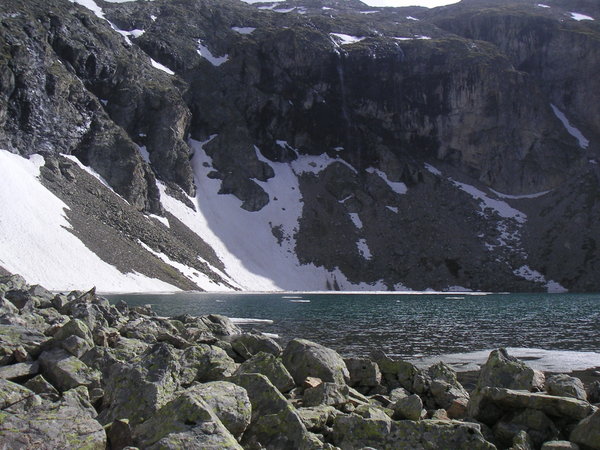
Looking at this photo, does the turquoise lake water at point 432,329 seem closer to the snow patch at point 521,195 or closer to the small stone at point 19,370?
the small stone at point 19,370

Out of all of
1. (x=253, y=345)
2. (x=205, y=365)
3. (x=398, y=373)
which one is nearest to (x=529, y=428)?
(x=398, y=373)

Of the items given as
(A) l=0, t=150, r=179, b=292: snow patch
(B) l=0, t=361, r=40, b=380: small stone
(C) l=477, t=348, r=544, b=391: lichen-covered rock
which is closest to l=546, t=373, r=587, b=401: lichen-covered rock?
(C) l=477, t=348, r=544, b=391: lichen-covered rock

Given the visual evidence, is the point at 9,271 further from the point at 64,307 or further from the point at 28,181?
the point at 64,307

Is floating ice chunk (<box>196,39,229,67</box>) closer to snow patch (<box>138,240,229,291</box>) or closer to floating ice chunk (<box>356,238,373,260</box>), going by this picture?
floating ice chunk (<box>356,238,373,260</box>)

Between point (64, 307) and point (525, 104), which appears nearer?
point (64, 307)

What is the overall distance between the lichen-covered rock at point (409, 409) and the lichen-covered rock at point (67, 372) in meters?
7.21

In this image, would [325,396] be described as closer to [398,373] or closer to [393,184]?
[398,373]

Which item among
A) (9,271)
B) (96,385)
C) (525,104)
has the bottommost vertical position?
(9,271)

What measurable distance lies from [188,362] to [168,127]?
11322 cm

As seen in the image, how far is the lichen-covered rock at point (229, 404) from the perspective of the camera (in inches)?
359

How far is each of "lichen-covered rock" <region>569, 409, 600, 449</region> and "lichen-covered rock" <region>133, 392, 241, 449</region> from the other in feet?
21.6

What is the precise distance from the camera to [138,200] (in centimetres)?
10312

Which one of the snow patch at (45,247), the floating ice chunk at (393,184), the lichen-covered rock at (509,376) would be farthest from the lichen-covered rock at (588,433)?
the floating ice chunk at (393,184)

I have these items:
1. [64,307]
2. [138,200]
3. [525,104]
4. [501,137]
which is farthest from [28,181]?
[525,104]
